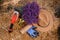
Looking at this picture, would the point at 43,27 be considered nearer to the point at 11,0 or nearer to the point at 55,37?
the point at 55,37

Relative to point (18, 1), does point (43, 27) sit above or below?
below

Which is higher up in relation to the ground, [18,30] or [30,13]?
[30,13]

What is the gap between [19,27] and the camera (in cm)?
172

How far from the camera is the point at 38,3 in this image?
176 centimetres

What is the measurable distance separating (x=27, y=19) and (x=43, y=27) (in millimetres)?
134

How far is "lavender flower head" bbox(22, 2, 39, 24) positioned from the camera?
1.71m

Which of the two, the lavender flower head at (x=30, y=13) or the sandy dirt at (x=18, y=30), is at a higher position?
the lavender flower head at (x=30, y=13)

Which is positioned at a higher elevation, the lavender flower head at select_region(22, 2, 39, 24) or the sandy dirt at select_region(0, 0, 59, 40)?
the lavender flower head at select_region(22, 2, 39, 24)

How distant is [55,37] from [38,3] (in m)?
0.29

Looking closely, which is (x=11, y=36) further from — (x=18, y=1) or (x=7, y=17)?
(x=18, y=1)

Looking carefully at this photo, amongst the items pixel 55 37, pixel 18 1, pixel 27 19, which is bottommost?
pixel 55 37

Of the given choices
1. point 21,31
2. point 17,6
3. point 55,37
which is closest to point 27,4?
point 17,6

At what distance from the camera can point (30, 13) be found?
1.71 meters

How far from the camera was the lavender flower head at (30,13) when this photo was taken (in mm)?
1707
